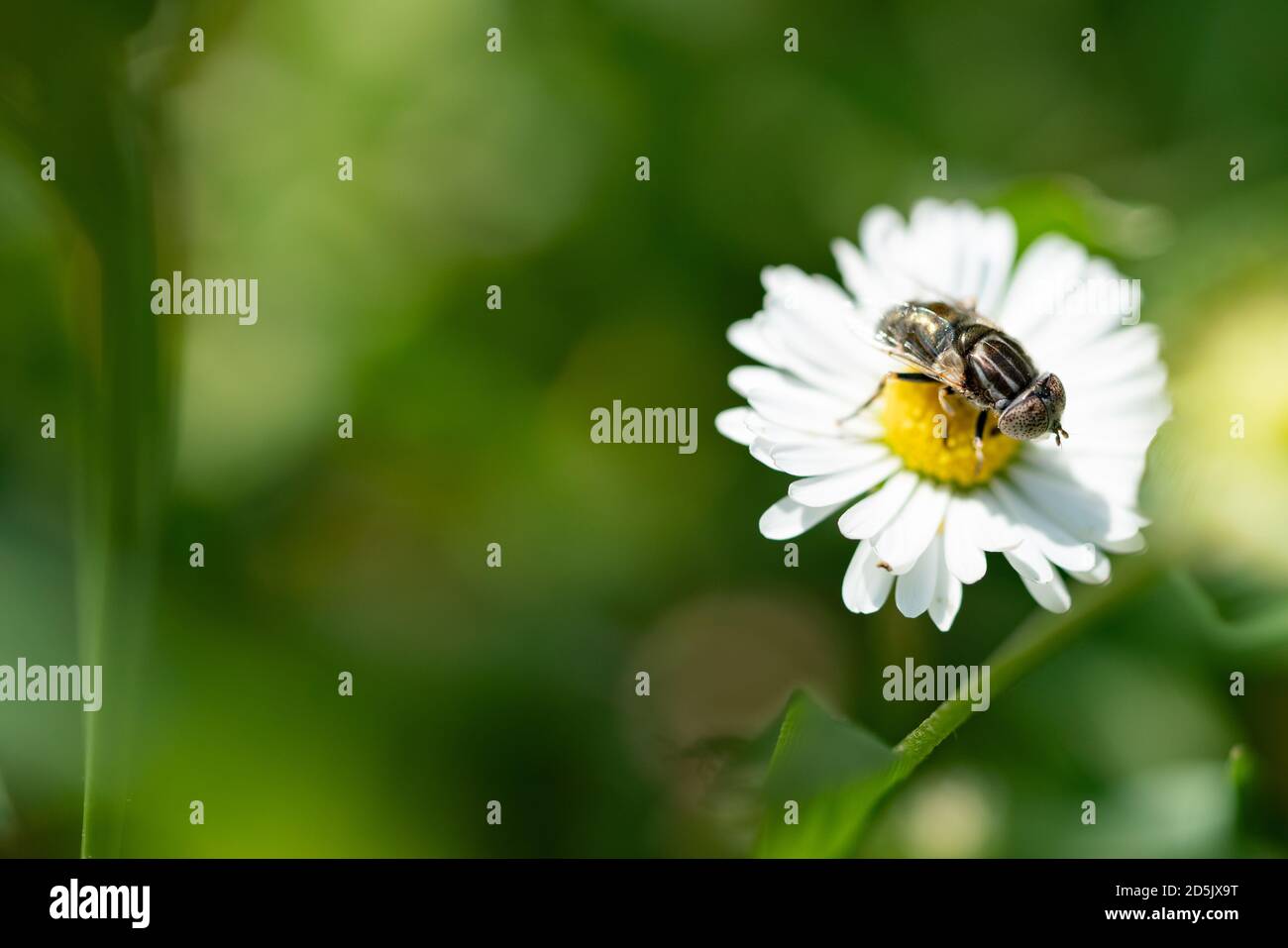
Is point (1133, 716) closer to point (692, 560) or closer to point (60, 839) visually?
point (692, 560)

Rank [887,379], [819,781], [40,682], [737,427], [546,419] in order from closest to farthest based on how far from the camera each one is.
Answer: [819,781] → [737,427] → [887,379] → [40,682] → [546,419]

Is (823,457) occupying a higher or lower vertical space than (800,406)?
lower

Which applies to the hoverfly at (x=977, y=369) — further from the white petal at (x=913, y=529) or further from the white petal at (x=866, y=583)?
the white petal at (x=866, y=583)

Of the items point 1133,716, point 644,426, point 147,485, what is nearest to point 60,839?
A: point 147,485

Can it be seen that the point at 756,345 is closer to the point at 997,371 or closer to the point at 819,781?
the point at 997,371
